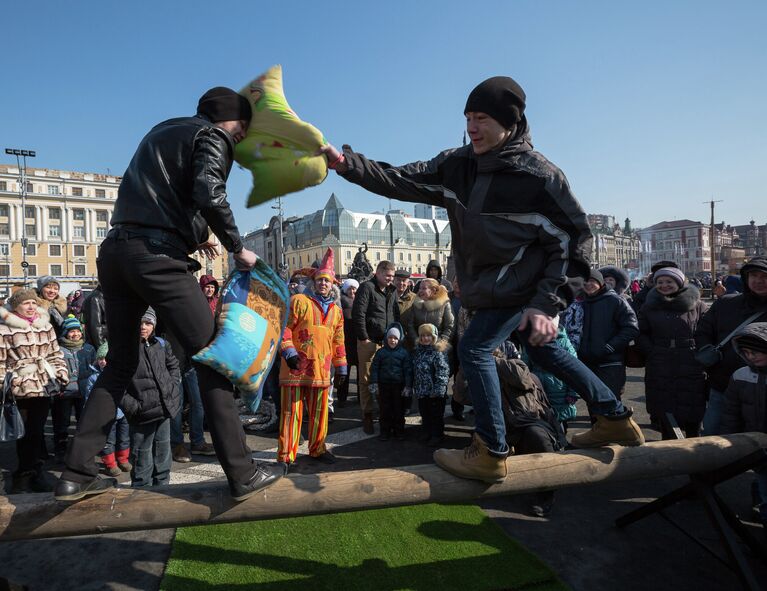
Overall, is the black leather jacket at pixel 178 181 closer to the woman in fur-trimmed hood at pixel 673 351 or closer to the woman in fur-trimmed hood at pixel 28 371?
the woman in fur-trimmed hood at pixel 28 371

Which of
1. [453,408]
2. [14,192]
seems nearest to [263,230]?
[14,192]

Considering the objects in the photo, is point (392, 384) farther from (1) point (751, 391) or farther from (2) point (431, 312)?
(1) point (751, 391)

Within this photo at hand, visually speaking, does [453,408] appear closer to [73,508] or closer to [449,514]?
[449,514]

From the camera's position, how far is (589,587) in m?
3.30

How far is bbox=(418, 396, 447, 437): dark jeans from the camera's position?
20.8 ft

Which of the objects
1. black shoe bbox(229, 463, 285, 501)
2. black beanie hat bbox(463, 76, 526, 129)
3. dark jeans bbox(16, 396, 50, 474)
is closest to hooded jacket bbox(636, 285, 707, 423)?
black beanie hat bbox(463, 76, 526, 129)

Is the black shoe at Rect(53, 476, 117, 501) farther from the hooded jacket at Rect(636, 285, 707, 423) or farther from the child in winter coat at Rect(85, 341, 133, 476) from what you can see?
the hooded jacket at Rect(636, 285, 707, 423)

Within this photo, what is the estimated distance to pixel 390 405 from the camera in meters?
6.54

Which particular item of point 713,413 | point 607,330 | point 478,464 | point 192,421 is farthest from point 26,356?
point 713,413

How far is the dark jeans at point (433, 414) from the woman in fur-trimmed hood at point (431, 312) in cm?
92

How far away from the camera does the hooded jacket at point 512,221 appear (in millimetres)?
2578

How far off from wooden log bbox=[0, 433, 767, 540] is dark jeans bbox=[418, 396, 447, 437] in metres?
3.28

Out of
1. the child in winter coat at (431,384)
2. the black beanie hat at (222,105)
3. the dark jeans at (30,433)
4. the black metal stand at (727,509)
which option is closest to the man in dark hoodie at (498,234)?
the black beanie hat at (222,105)

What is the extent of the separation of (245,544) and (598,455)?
106 inches
